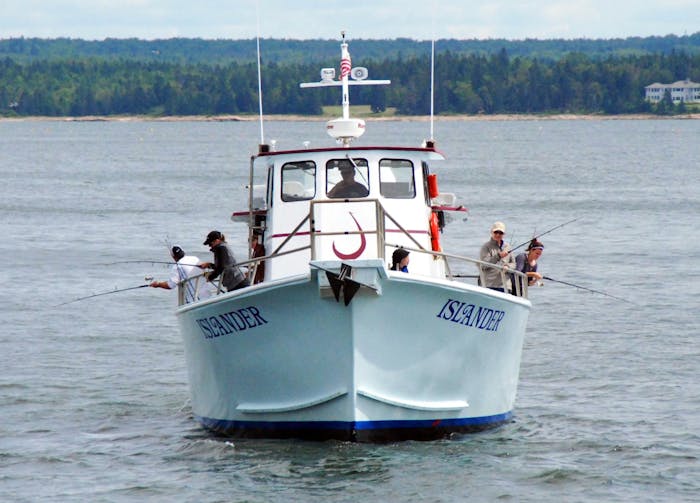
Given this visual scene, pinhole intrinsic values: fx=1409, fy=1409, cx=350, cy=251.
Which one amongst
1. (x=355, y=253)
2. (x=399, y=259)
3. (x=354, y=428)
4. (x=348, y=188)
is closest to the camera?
(x=399, y=259)

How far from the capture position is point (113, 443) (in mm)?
19000

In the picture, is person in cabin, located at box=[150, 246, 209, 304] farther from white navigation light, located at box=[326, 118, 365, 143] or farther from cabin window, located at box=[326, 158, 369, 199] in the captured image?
white navigation light, located at box=[326, 118, 365, 143]

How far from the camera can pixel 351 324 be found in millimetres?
15859

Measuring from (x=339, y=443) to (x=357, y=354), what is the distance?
Answer: 151 centimetres

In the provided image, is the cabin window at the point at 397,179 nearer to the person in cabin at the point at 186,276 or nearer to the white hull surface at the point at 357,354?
the white hull surface at the point at 357,354

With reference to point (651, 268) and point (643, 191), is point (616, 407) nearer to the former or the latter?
point (651, 268)

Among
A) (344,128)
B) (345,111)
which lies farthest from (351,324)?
(345,111)

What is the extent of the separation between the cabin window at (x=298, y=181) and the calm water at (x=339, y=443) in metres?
3.23

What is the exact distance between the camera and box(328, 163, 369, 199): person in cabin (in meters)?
18.0

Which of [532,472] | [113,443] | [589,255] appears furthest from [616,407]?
[589,255]

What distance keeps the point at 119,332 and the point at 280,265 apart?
10.8 meters

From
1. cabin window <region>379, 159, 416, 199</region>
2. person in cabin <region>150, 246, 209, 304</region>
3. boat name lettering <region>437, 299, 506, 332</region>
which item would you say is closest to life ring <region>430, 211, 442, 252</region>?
cabin window <region>379, 159, 416, 199</region>

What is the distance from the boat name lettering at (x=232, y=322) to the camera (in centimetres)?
1628

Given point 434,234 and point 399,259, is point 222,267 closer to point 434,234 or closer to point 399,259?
point 399,259
